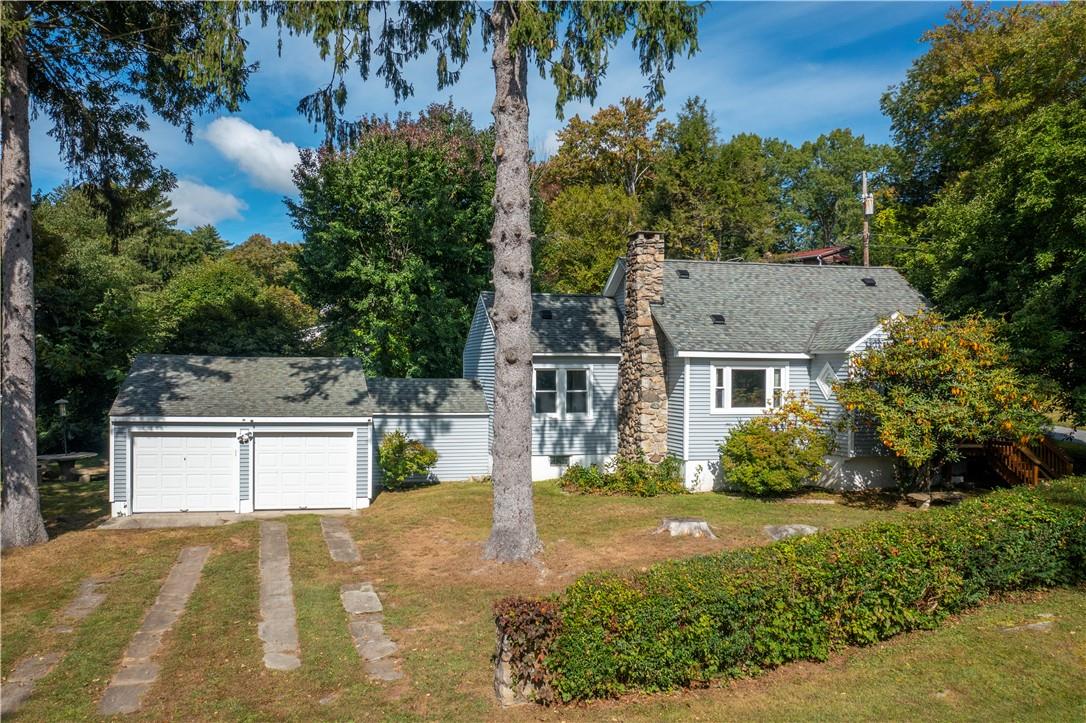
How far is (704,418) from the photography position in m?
18.6

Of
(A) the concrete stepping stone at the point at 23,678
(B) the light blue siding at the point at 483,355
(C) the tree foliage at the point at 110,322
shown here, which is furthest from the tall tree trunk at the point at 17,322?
(B) the light blue siding at the point at 483,355

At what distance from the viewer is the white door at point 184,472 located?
1619 centimetres

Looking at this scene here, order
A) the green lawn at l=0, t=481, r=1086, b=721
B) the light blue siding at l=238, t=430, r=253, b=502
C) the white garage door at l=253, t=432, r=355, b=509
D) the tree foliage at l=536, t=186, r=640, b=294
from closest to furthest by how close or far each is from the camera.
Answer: the green lawn at l=0, t=481, r=1086, b=721
the light blue siding at l=238, t=430, r=253, b=502
the white garage door at l=253, t=432, r=355, b=509
the tree foliage at l=536, t=186, r=640, b=294

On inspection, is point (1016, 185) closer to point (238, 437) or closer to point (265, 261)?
point (238, 437)

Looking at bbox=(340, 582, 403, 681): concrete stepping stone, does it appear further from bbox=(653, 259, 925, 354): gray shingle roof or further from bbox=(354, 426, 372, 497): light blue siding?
bbox=(653, 259, 925, 354): gray shingle roof

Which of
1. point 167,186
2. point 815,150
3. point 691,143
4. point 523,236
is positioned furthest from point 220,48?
point 815,150

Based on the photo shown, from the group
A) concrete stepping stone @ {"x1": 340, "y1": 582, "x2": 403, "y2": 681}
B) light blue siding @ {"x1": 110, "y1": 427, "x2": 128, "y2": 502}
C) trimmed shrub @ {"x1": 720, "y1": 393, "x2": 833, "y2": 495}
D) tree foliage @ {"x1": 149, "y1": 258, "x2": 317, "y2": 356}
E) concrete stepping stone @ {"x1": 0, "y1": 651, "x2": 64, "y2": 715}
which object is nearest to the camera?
concrete stepping stone @ {"x1": 0, "y1": 651, "x2": 64, "y2": 715}

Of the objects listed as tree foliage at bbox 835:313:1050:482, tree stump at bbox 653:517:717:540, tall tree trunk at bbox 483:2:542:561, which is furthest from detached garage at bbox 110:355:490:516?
tree foliage at bbox 835:313:1050:482

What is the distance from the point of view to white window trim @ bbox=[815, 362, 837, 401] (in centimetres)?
1825

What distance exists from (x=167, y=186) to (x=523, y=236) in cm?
1106

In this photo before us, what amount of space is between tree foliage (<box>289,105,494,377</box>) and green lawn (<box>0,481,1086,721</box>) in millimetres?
12009

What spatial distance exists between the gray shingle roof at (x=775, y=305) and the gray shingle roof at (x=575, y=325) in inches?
90.6

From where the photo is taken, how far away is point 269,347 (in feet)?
92.8

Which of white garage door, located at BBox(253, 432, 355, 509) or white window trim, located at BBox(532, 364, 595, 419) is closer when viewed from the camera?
white garage door, located at BBox(253, 432, 355, 509)
